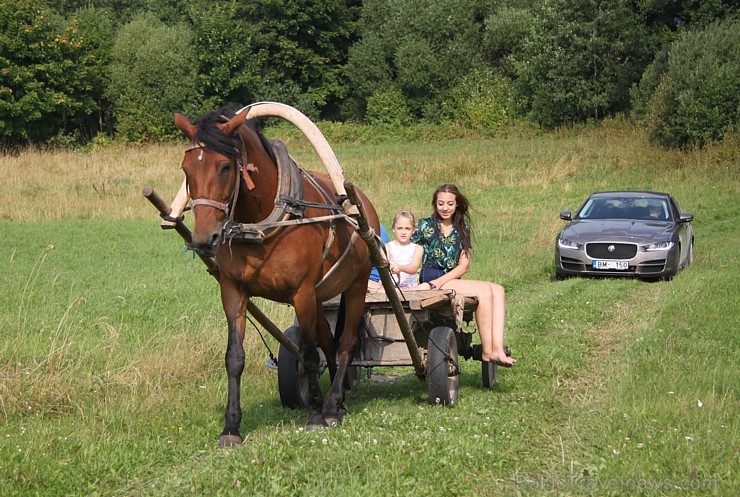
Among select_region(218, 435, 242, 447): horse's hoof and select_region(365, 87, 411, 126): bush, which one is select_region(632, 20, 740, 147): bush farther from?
select_region(218, 435, 242, 447): horse's hoof

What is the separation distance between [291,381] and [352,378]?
992 millimetres

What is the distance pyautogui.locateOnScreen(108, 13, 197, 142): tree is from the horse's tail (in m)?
41.1

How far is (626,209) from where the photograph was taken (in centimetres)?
1692

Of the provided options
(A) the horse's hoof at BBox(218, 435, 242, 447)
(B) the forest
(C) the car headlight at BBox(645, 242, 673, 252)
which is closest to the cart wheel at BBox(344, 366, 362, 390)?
(A) the horse's hoof at BBox(218, 435, 242, 447)

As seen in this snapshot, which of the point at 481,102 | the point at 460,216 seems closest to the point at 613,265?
the point at 460,216

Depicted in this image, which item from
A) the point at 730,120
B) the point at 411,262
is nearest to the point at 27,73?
the point at 730,120

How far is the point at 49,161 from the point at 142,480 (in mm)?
26264

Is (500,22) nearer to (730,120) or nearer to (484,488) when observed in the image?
(730,120)

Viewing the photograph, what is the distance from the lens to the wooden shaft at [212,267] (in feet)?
19.8

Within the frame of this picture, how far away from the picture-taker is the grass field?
544 cm

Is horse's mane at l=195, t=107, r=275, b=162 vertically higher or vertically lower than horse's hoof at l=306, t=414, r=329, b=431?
higher

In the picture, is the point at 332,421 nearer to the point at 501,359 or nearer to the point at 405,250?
the point at 501,359

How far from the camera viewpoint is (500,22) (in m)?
52.1

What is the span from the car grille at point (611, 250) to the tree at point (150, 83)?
35.7 meters
